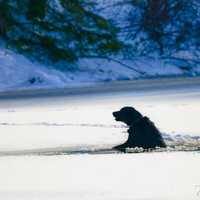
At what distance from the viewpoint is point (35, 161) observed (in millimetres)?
6926

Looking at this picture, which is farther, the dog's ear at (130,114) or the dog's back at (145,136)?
the dog's ear at (130,114)

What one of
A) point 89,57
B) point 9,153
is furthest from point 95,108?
point 89,57

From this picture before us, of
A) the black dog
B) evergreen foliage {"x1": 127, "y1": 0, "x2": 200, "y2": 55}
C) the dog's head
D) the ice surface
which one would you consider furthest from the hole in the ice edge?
the ice surface

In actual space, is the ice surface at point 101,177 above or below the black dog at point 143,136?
below

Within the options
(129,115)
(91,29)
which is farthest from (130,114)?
(91,29)

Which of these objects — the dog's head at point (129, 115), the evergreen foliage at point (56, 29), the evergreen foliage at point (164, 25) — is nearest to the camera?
the dog's head at point (129, 115)

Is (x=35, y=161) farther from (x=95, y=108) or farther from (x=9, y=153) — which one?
(x=95, y=108)

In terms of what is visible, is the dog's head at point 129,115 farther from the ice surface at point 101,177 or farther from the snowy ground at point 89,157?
the ice surface at point 101,177

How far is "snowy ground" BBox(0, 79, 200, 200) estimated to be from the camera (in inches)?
201

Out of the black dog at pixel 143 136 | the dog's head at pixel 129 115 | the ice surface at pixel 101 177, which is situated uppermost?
the dog's head at pixel 129 115

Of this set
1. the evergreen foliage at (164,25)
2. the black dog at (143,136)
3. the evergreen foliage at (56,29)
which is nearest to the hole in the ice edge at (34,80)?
the evergreen foliage at (56,29)

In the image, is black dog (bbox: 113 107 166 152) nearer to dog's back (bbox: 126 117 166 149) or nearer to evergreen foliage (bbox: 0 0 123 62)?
dog's back (bbox: 126 117 166 149)

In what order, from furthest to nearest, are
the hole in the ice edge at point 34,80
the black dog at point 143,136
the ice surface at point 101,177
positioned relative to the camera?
the hole in the ice edge at point 34,80 < the black dog at point 143,136 < the ice surface at point 101,177

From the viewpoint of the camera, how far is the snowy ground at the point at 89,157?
511 centimetres
